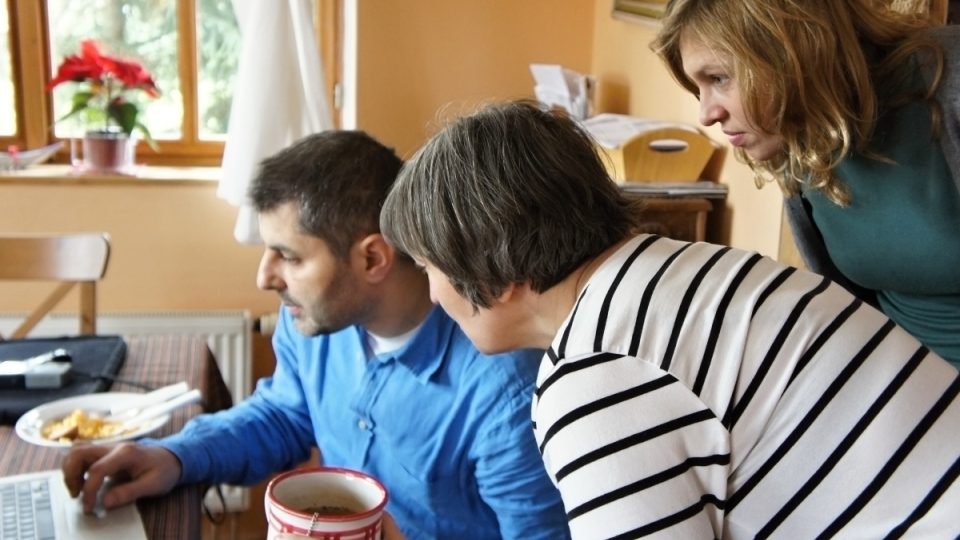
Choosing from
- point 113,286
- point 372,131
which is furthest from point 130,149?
point 372,131

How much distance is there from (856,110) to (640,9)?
112 cm

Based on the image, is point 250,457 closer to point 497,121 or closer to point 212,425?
point 212,425

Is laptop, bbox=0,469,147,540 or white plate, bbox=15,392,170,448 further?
white plate, bbox=15,392,170,448

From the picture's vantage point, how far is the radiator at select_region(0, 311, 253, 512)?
2.51 meters

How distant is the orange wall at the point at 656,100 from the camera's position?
1655 millimetres

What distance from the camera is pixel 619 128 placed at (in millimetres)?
1927

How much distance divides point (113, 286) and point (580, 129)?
201 centimetres

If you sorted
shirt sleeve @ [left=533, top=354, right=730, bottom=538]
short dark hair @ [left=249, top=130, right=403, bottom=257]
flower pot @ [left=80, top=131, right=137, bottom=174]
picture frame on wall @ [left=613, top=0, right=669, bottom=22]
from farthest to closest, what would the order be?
flower pot @ [left=80, top=131, right=137, bottom=174], picture frame on wall @ [left=613, top=0, right=669, bottom=22], short dark hair @ [left=249, top=130, right=403, bottom=257], shirt sleeve @ [left=533, top=354, right=730, bottom=538]

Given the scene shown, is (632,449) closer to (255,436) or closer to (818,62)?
(818,62)

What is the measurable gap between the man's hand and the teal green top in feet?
2.92

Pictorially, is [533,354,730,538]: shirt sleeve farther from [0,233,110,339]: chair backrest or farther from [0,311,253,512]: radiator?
[0,311,253,512]: radiator

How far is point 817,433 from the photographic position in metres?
0.75

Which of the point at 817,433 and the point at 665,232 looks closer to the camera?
the point at 817,433

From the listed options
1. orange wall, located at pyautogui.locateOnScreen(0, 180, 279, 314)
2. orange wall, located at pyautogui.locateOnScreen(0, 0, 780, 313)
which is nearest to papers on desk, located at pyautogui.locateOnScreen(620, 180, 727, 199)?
orange wall, located at pyautogui.locateOnScreen(0, 0, 780, 313)
